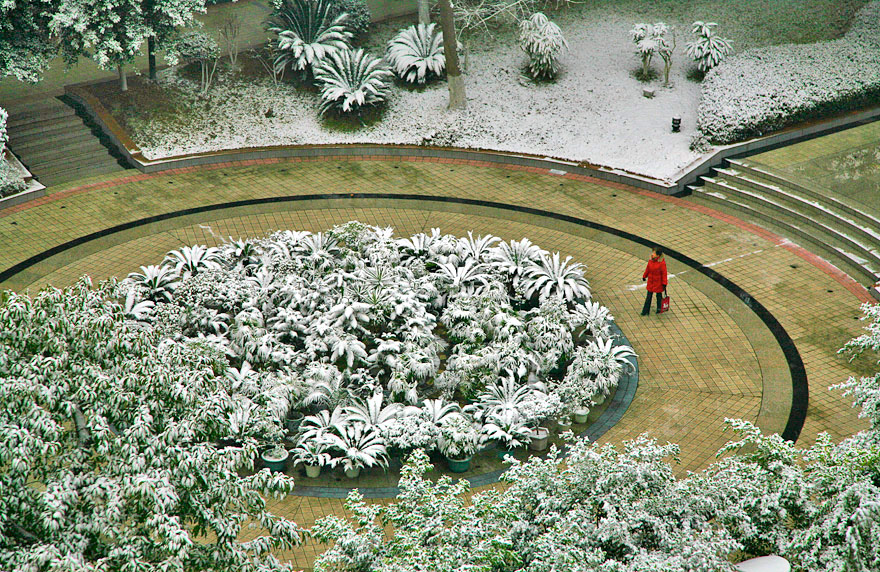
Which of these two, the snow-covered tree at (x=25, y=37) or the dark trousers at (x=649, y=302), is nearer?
the dark trousers at (x=649, y=302)

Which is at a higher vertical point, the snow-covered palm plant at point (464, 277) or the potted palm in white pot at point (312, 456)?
the snow-covered palm plant at point (464, 277)

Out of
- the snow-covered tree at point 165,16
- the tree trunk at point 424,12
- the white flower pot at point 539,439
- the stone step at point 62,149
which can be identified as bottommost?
the white flower pot at point 539,439

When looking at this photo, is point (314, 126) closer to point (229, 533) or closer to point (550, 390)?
point (550, 390)

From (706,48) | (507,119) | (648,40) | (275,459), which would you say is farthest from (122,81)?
(706,48)

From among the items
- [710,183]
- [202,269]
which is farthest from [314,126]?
[710,183]

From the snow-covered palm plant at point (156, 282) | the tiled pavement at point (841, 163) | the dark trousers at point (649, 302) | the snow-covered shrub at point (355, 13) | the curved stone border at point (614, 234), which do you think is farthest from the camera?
the snow-covered shrub at point (355, 13)

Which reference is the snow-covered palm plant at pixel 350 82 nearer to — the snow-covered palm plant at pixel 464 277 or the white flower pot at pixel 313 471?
the snow-covered palm plant at pixel 464 277

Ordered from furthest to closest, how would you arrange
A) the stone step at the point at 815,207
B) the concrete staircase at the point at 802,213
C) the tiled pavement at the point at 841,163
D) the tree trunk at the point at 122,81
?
the tree trunk at the point at 122,81, the tiled pavement at the point at 841,163, the stone step at the point at 815,207, the concrete staircase at the point at 802,213

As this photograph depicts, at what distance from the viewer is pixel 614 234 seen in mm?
17625

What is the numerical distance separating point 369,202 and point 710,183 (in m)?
7.52

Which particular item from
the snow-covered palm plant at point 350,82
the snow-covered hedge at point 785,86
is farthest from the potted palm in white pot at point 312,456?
the snow-covered hedge at point 785,86

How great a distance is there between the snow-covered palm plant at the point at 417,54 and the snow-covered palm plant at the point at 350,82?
621 millimetres

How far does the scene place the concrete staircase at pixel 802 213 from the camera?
53.7ft

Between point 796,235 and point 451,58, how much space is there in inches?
365
